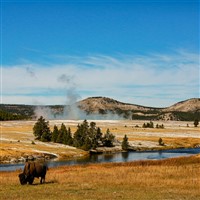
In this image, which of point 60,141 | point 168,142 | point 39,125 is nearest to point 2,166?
point 60,141

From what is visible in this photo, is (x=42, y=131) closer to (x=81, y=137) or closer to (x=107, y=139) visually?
(x=81, y=137)

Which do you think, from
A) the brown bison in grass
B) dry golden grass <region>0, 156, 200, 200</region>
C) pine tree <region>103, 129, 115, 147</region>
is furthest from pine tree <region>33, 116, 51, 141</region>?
the brown bison in grass

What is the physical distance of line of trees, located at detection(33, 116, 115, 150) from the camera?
99.9 m

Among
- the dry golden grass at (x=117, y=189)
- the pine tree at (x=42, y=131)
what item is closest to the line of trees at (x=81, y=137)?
the pine tree at (x=42, y=131)

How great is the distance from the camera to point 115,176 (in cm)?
3622

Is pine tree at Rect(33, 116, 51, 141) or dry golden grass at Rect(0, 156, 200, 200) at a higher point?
pine tree at Rect(33, 116, 51, 141)

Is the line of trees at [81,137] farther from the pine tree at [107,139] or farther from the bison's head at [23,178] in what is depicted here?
the bison's head at [23,178]

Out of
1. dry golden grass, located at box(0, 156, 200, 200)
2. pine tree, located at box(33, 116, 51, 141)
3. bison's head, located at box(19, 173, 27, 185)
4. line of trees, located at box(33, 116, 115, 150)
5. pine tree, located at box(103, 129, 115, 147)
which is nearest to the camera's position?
dry golden grass, located at box(0, 156, 200, 200)

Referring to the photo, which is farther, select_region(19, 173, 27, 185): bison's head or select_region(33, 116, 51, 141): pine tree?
select_region(33, 116, 51, 141): pine tree

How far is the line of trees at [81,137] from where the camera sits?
99.9m

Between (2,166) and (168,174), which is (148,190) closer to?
(168,174)

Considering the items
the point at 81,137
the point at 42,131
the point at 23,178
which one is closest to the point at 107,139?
the point at 81,137

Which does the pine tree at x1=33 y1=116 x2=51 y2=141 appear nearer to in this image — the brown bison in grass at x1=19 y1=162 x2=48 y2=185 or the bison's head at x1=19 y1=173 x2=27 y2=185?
the brown bison in grass at x1=19 y1=162 x2=48 y2=185

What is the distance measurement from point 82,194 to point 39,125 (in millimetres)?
88679
